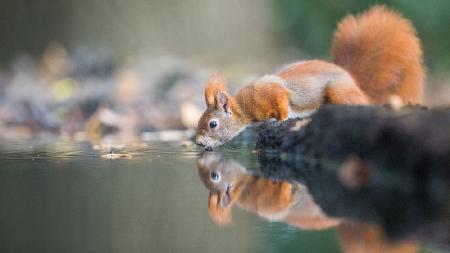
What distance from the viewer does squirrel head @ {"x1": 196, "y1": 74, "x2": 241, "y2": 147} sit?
358cm

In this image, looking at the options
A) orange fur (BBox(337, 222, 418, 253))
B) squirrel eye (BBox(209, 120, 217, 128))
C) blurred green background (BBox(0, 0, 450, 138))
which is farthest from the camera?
blurred green background (BBox(0, 0, 450, 138))

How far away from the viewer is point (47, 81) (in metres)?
7.18

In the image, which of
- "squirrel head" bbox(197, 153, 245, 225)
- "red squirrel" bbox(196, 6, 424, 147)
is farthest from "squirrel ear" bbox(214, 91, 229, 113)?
"squirrel head" bbox(197, 153, 245, 225)

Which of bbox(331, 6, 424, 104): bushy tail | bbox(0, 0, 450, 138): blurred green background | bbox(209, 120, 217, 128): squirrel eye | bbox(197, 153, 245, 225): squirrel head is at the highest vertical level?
bbox(0, 0, 450, 138): blurred green background

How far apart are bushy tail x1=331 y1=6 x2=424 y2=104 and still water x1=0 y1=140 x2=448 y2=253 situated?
100cm

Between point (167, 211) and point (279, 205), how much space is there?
11.8 inches

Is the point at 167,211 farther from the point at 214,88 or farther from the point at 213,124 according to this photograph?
the point at 214,88

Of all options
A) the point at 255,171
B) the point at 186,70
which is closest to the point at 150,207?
the point at 255,171

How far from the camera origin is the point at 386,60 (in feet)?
12.7

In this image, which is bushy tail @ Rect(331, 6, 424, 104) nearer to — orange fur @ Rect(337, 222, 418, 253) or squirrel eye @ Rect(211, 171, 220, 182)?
squirrel eye @ Rect(211, 171, 220, 182)

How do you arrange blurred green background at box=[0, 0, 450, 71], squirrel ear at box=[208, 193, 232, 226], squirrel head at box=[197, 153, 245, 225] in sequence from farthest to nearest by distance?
blurred green background at box=[0, 0, 450, 71], squirrel head at box=[197, 153, 245, 225], squirrel ear at box=[208, 193, 232, 226]

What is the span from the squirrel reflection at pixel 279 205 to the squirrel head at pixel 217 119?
2.19 feet

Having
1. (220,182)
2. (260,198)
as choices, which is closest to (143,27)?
(220,182)

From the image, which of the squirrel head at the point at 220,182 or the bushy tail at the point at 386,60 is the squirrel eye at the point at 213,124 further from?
the bushy tail at the point at 386,60
